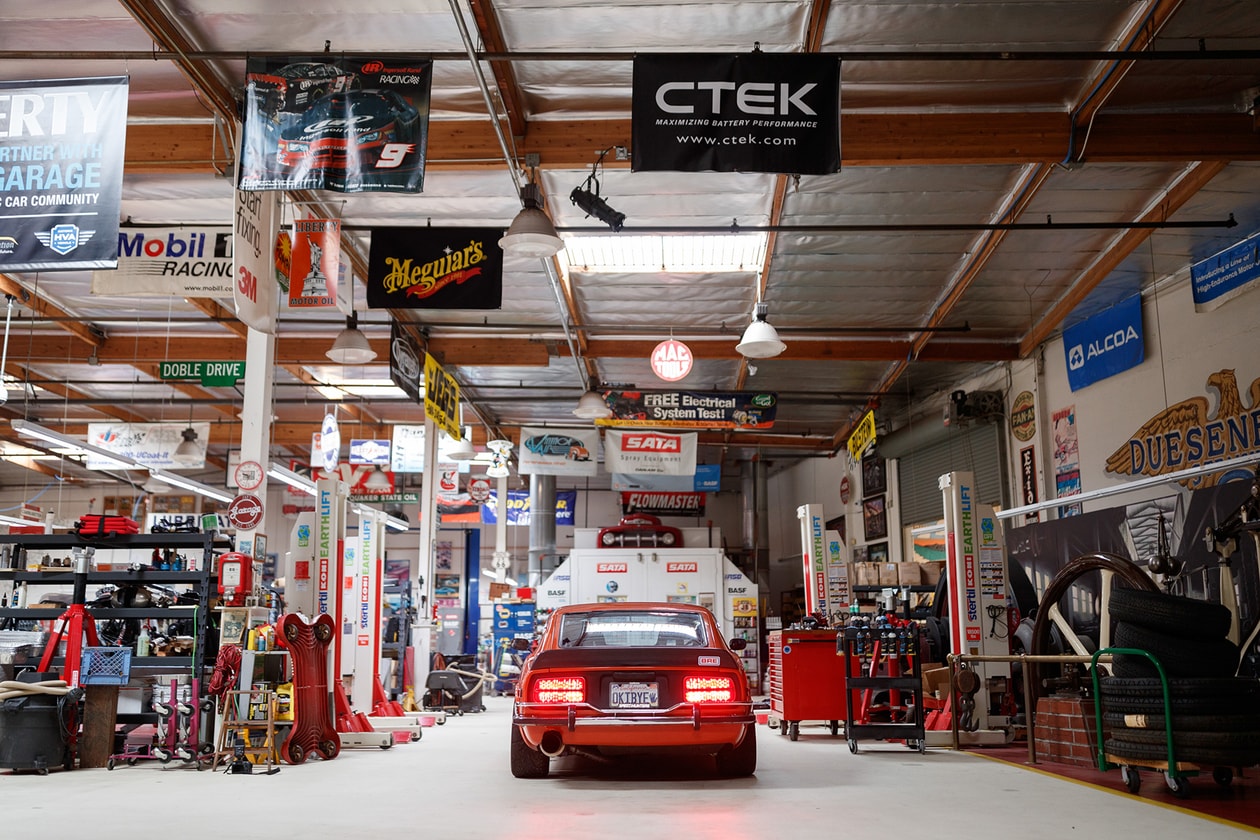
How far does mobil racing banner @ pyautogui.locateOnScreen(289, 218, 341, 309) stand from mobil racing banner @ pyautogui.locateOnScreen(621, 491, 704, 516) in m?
15.3

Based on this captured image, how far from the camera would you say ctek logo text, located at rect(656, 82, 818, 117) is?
6465 millimetres

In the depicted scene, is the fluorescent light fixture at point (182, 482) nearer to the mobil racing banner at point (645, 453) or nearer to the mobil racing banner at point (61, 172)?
the mobil racing banner at point (645, 453)

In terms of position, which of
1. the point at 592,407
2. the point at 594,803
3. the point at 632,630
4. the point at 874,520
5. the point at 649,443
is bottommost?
the point at 594,803

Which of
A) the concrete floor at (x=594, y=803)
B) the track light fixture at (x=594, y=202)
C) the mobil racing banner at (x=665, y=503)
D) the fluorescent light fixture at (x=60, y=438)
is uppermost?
the track light fixture at (x=594, y=202)

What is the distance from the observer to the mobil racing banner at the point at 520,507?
23.5 meters

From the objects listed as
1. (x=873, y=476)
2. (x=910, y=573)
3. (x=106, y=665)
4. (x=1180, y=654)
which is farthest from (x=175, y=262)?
(x=873, y=476)

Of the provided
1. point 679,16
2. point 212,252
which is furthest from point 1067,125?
point 212,252

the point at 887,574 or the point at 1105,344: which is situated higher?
the point at 1105,344

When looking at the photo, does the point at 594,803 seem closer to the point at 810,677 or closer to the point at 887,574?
the point at 810,677

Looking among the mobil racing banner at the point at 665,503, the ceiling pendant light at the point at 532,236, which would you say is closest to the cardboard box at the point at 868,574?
the mobil racing banner at the point at 665,503

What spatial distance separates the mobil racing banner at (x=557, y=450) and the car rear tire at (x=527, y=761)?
439 inches

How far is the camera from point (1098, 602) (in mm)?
11438

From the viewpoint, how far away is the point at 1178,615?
19.7 feet

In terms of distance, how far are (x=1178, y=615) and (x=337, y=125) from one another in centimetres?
581
